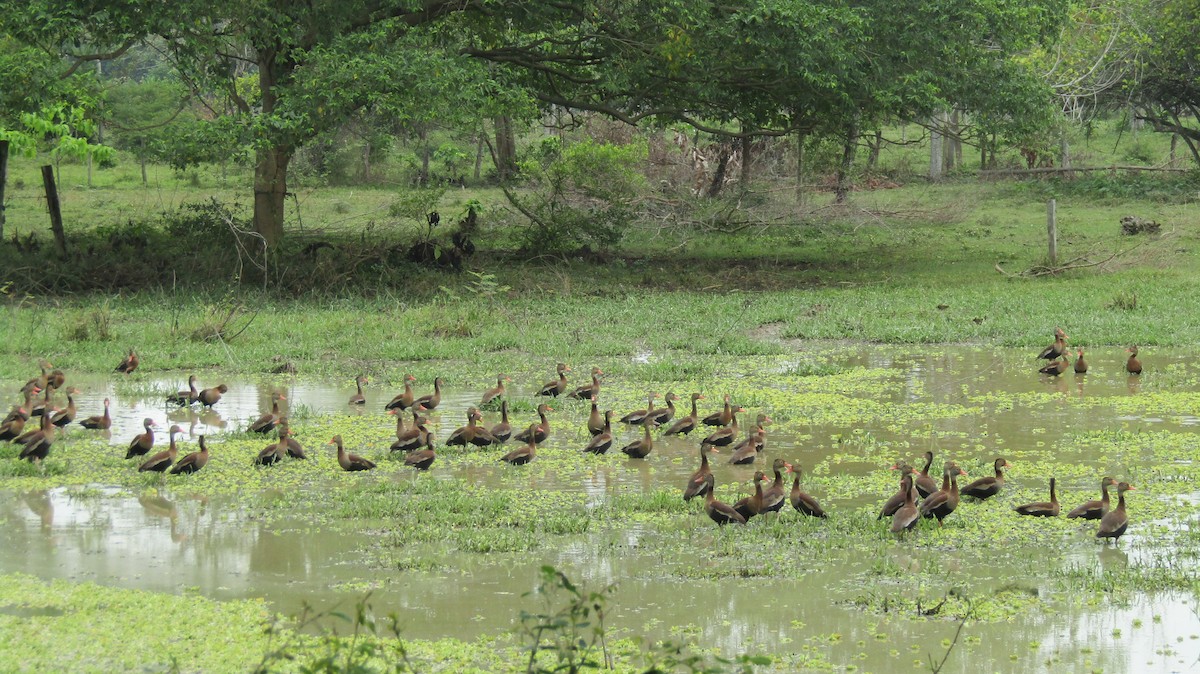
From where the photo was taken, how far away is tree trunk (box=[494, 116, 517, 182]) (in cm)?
2561

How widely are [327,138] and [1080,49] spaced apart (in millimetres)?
20055

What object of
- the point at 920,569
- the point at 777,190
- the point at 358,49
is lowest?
the point at 920,569

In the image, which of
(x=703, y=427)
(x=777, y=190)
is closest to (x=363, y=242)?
(x=777, y=190)

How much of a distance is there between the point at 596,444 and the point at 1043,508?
3.48m

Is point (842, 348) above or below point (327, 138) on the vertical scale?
below

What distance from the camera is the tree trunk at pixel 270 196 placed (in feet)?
65.4

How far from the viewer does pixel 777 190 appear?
918 inches

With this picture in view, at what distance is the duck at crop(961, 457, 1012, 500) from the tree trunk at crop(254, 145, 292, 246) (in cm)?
1362

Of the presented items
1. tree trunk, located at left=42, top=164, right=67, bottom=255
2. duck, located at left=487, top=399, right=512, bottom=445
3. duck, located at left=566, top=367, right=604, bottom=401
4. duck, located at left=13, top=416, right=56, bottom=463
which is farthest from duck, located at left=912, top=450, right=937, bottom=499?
tree trunk, located at left=42, top=164, right=67, bottom=255

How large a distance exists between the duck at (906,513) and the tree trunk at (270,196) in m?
13.9

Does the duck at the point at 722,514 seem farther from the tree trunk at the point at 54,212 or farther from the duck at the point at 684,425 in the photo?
the tree trunk at the point at 54,212

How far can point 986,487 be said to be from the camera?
8680mm

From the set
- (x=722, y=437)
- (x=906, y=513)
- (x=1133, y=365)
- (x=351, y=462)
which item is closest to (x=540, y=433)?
(x=722, y=437)

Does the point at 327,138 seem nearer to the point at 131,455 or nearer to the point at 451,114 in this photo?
the point at 451,114
